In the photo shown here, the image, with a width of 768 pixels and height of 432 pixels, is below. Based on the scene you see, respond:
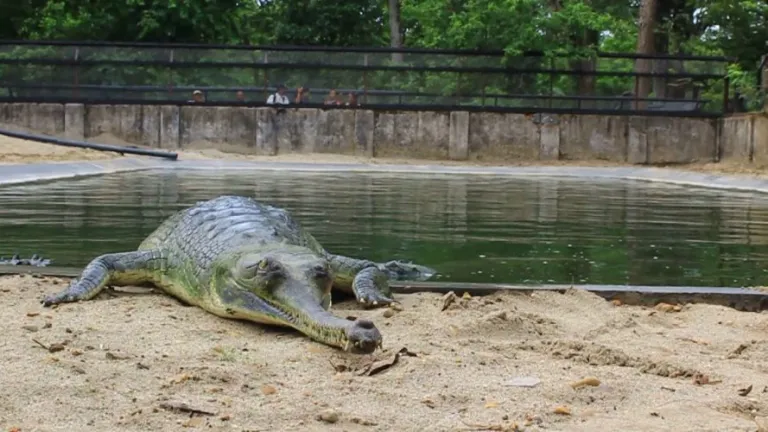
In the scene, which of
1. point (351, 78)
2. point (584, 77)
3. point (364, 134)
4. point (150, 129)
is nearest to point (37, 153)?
point (150, 129)

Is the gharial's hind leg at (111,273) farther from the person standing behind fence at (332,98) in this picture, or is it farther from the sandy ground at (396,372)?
the person standing behind fence at (332,98)

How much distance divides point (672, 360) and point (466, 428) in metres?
→ 1.43

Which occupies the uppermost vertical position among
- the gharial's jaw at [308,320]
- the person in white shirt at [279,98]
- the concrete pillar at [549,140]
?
the person in white shirt at [279,98]

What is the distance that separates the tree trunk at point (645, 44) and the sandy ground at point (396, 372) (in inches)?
1084

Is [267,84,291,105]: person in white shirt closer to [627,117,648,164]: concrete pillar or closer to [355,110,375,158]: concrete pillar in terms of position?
[355,110,375,158]: concrete pillar

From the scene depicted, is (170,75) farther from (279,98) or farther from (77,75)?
(279,98)

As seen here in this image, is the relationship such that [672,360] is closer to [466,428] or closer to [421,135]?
[466,428]

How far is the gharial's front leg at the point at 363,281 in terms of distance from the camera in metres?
5.77

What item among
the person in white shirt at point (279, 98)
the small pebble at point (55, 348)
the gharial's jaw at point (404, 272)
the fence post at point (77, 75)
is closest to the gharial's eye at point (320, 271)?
the small pebble at point (55, 348)

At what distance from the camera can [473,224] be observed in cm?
1113

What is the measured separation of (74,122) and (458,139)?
1074 centimetres

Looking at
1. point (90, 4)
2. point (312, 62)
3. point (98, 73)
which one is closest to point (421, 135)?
point (312, 62)

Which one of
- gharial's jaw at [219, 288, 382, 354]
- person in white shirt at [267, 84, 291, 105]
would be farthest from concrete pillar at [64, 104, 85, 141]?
gharial's jaw at [219, 288, 382, 354]

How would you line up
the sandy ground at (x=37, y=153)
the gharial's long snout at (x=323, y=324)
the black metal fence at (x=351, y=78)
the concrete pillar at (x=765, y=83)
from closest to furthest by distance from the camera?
the gharial's long snout at (x=323, y=324), the sandy ground at (x=37, y=153), the concrete pillar at (x=765, y=83), the black metal fence at (x=351, y=78)
